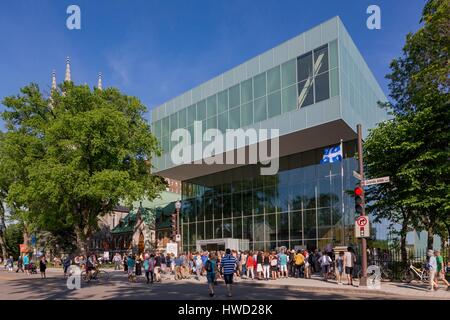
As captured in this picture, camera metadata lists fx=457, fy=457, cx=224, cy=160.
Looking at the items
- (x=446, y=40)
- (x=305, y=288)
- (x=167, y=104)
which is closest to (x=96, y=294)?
(x=305, y=288)

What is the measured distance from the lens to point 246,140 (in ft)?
118

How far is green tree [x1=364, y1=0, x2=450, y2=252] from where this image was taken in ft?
66.8

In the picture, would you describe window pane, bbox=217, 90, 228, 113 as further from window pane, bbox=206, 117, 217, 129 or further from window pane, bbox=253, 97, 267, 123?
window pane, bbox=253, 97, 267, 123

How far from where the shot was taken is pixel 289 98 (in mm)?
33375

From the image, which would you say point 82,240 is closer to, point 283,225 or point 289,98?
point 283,225

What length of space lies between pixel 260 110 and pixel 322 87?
235 inches

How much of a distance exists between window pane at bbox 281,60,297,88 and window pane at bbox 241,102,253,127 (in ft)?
12.3

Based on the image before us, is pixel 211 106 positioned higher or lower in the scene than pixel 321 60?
lower

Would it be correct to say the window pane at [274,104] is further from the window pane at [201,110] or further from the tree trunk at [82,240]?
the tree trunk at [82,240]

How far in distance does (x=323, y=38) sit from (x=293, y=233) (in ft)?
49.8

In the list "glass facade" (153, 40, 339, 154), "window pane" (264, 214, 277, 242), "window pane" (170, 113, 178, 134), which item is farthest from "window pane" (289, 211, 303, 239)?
"window pane" (170, 113, 178, 134)

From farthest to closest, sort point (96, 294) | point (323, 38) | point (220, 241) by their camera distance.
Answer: point (220, 241), point (323, 38), point (96, 294)

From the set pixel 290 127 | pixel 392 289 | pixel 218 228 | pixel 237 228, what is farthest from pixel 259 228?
pixel 392 289

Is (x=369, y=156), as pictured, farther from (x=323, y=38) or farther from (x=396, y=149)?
(x=323, y=38)
